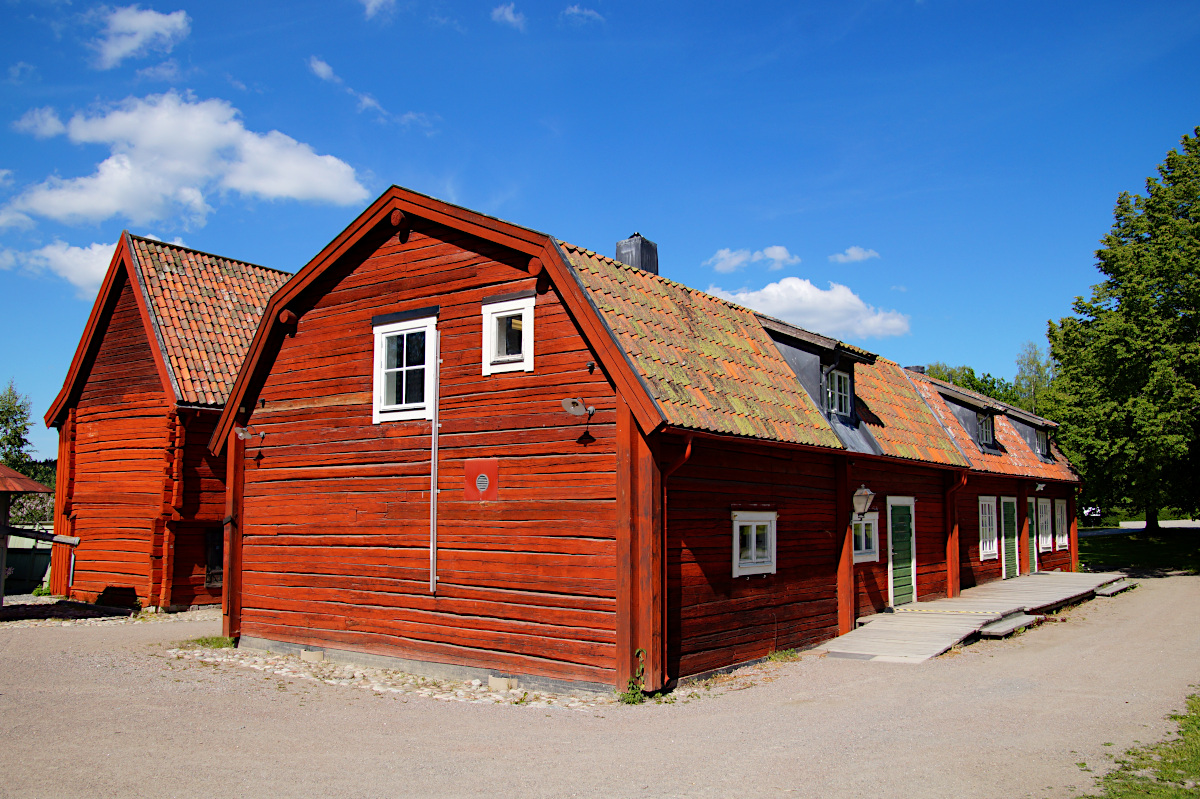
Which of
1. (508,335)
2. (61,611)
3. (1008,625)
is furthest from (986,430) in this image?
(61,611)

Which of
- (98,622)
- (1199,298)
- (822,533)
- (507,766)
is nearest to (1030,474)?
(1199,298)

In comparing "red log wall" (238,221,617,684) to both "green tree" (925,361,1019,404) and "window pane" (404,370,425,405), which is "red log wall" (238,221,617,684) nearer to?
"window pane" (404,370,425,405)

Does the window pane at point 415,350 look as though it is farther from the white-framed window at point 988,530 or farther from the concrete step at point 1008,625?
the white-framed window at point 988,530

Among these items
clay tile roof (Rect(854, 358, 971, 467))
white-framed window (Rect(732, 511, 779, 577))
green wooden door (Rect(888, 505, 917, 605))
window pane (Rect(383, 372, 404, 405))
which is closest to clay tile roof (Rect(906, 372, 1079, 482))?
clay tile roof (Rect(854, 358, 971, 467))

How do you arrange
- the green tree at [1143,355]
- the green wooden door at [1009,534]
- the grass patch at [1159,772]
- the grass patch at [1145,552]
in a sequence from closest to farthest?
the grass patch at [1159,772] → the green wooden door at [1009,534] → the green tree at [1143,355] → the grass patch at [1145,552]

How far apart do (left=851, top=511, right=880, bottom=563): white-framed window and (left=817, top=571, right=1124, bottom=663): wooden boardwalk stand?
1158mm

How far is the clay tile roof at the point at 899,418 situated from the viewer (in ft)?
57.4

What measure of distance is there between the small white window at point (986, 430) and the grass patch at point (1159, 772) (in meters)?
16.8

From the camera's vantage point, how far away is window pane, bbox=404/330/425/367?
13.4 metres

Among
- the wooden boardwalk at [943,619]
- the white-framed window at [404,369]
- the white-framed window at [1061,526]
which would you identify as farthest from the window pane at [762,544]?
the white-framed window at [1061,526]

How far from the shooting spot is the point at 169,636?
16688 mm

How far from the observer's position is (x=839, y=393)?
53.9 ft

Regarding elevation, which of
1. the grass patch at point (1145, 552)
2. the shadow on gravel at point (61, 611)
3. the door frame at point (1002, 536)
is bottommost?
the shadow on gravel at point (61, 611)

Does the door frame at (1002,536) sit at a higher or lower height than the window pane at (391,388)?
lower
